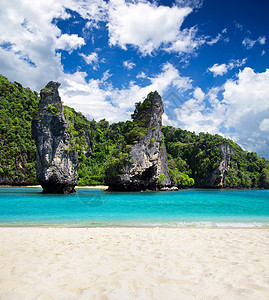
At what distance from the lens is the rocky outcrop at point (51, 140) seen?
30.5 m

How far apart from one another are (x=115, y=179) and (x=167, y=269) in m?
34.7

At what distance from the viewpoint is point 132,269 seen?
165 inches

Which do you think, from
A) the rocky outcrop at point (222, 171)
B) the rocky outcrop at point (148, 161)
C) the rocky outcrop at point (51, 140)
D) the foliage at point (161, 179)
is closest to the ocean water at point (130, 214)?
the rocky outcrop at point (51, 140)

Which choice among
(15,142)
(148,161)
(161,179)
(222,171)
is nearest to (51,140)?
(148,161)

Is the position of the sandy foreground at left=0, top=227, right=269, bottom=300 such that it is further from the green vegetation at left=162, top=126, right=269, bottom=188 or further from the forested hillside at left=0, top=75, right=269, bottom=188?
the green vegetation at left=162, top=126, right=269, bottom=188

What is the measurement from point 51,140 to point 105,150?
51.4 meters

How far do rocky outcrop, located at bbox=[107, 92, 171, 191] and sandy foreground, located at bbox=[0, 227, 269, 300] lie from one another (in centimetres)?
3147

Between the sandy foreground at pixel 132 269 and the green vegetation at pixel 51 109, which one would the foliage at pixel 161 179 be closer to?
the green vegetation at pixel 51 109

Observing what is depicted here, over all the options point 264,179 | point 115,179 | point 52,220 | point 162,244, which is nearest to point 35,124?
point 115,179

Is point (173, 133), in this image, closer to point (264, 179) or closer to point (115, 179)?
point (264, 179)

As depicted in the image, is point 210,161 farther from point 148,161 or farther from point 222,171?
point 148,161

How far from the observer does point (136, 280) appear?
364 cm

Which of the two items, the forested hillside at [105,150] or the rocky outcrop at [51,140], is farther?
the forested hillside at [105,150]

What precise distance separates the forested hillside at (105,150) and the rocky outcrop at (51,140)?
2504 millimetres
